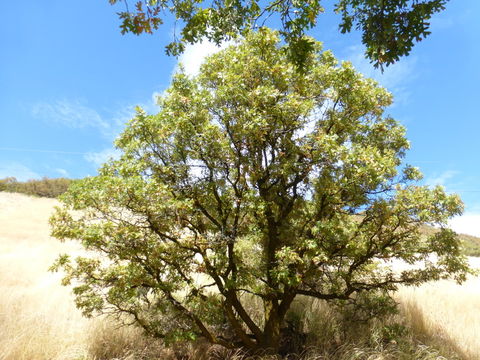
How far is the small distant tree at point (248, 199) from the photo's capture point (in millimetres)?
6227

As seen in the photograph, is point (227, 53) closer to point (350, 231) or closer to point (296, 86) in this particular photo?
point (296, 86)

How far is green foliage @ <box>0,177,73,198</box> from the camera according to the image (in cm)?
4144

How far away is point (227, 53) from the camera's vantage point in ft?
26.6

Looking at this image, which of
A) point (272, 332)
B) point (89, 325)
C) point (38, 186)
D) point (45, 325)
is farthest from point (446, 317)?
point (38, 186)

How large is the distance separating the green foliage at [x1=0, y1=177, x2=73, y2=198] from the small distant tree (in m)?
39.6

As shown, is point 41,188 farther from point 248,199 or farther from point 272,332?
point 248,199

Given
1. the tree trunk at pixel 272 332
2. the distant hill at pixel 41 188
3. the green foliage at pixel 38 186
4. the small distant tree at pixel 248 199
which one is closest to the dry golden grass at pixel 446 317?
the small distant tree at pixel 248 199

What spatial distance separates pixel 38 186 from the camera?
43375 mm

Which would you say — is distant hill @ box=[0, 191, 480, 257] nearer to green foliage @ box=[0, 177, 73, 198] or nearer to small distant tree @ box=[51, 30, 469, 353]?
green foliage @ box=[0, 177, 73, 198]

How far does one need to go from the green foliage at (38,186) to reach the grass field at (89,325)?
1065 inches

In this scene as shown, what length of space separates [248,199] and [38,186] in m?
45.2

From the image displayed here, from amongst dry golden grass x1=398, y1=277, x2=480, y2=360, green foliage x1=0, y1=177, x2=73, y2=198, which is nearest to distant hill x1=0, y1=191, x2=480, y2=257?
green foliage x1=0, y1=177, x2=73, y2=198

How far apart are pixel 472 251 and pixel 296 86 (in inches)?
1693

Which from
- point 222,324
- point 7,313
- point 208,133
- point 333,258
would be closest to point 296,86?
point 208,133
